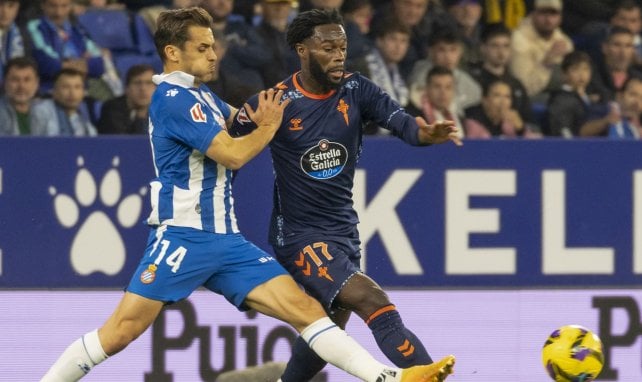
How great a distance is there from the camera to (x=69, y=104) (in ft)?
31.6

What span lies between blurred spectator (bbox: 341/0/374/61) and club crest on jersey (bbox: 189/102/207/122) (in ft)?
14.7

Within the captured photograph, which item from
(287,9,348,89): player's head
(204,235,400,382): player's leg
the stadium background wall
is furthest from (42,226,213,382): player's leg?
the stadium background wall

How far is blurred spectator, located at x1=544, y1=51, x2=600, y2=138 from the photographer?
10680mm

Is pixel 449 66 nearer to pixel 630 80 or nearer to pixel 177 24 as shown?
pixel 630 80

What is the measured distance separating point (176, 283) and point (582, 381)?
5.67 feet

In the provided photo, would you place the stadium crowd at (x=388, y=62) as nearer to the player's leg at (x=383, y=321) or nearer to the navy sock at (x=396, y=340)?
the player's leg at (x=383, y=321)

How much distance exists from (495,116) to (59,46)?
307cm

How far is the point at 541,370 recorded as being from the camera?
25.3ft

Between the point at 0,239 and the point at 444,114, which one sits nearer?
the point at 0,239

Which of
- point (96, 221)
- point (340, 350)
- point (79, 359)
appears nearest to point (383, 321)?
point (340, 350)

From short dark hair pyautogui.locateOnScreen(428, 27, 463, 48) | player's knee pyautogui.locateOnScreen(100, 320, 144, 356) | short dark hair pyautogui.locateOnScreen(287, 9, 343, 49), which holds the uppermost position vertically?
short dark hair pyautogui.locateOnScreen(287, 9, 343, 49)

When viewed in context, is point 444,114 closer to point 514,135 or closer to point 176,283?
point 514,135

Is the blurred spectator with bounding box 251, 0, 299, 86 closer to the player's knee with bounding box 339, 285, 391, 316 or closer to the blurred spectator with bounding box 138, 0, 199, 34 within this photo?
the blurred spectator with bounding box 138, 0, 199, 34

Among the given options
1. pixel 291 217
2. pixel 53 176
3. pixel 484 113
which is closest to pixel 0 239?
pixel 53 176
